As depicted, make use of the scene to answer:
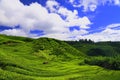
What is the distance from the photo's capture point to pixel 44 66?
105 m

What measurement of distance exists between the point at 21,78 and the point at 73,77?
16.2m

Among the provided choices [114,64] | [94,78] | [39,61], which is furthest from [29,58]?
[94,78]

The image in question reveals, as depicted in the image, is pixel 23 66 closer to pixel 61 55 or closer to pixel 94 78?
pixel 94 78

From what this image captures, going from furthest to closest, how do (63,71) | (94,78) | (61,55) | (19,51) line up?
(61,55) → (19,51) → (63,71) → (94,78)

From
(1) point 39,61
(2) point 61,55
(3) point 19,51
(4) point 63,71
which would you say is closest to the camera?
(4) point 63,71

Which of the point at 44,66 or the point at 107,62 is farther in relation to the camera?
the point at 107,62

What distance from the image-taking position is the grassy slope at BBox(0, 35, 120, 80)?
3260 inches

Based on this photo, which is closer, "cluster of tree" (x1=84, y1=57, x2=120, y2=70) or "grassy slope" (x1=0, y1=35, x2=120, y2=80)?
"grassy slope" (x1=0, y1=35, x2=120, y2=80)

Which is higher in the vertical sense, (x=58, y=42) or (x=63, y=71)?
(x=58, y=42)

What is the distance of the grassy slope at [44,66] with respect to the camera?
8281 centimetres

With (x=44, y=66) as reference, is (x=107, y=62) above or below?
above

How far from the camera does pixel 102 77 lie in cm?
8419

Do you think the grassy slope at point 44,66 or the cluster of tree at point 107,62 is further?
the cluster of tree at point 107,62

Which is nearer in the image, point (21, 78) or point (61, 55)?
point (21, 78)
